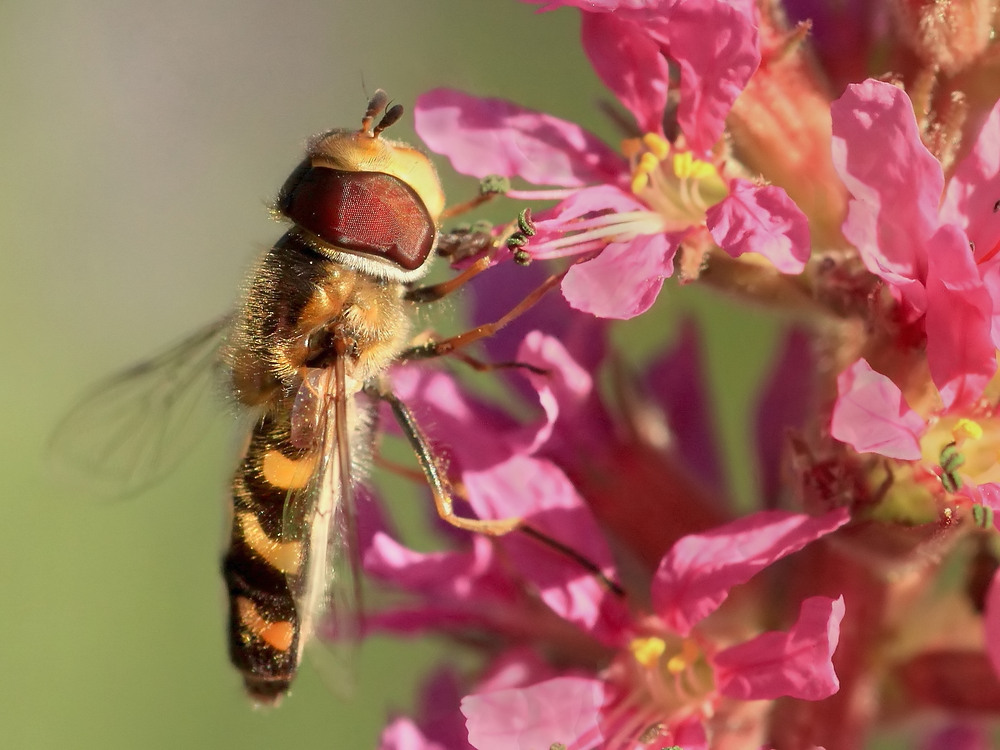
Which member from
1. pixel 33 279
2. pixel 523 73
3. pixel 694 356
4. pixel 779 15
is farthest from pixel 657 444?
pixel 33 279

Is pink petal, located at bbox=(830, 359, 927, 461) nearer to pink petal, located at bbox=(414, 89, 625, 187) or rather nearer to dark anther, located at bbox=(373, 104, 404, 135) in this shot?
pink petal, located at bbox=(414, 89, 625, 187)

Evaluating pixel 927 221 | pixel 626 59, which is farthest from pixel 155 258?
pixel 927 221

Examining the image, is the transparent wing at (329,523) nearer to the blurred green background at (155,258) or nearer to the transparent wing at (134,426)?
the transparent wing at (134,426)

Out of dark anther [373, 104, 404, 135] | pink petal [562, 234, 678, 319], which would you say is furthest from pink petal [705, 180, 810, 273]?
dark anther [373, 104, 404, 135]

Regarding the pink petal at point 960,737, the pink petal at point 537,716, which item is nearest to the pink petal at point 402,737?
the pink petal at point 537,716

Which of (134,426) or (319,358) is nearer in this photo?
(319,358)

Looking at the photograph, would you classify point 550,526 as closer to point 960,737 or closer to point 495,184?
point 495,184
